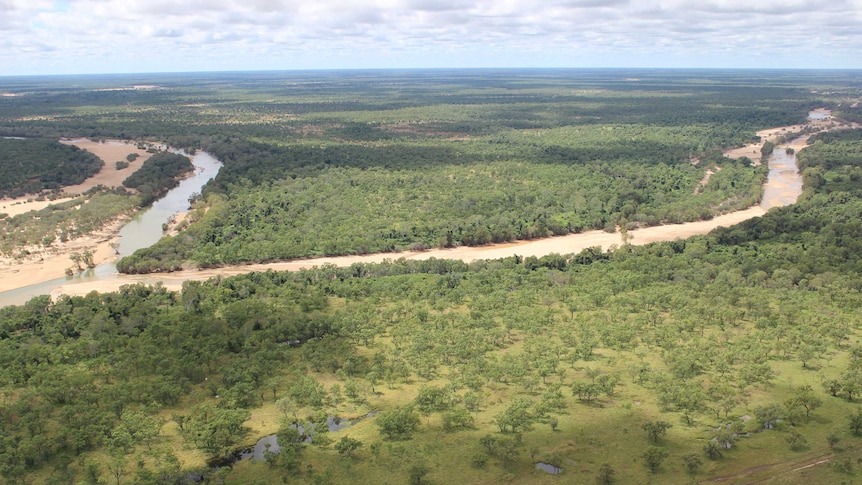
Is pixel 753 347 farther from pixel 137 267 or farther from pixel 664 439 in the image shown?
pixel 137 267

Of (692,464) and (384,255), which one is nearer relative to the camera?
(692,464)

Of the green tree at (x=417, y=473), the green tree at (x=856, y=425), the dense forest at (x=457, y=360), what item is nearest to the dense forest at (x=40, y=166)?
the dense forest at (x=457, y=360)

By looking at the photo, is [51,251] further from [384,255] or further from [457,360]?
[457,360]

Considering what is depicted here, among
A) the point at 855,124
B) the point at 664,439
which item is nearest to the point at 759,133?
the point at 855,124

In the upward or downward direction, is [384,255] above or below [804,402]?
above

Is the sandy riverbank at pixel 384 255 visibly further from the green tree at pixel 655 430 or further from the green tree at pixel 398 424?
the green tree at pixel 655 430

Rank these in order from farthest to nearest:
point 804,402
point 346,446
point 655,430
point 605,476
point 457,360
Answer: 1. point 457,360
2. point 804,402
3. point 655,430
4. point 346,446
5. point 605,476

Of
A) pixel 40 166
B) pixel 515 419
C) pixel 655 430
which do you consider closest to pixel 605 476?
pixel 655 430

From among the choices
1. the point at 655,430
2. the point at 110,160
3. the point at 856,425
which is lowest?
the point at 655,430
